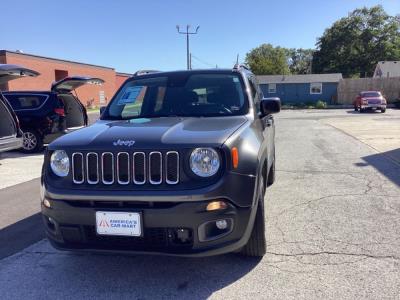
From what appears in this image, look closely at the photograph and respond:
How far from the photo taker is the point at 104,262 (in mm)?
3996

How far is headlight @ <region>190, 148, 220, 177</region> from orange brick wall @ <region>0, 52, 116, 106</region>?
28.8m

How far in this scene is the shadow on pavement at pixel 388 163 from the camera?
7.54 meters

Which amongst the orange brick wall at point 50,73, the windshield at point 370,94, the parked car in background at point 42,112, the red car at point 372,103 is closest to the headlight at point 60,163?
the parked car in background at point 42,112

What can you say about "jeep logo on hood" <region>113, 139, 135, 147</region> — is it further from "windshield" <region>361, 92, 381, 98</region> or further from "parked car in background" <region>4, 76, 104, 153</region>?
"windshield" <region>361, 92, 381, 98</region>

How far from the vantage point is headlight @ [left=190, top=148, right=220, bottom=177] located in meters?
3.16

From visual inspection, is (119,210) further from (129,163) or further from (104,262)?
(104,262)

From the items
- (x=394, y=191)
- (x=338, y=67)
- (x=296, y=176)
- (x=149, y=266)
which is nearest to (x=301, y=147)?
(x=296, y=176)

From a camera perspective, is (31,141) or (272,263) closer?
(272,263)

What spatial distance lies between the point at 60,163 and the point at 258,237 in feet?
6.07

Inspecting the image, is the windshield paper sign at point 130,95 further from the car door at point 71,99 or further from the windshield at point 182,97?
the car door at point 71,99

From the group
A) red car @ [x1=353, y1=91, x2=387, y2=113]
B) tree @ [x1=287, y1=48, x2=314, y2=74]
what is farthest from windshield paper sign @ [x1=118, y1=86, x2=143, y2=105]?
tree @ [x1=287, y1=48, x2=314, y2=74]

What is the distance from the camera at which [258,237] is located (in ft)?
12.2

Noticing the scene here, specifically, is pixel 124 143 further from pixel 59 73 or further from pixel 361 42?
pixel 361 42

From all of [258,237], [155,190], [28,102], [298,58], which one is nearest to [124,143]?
[155,190]
